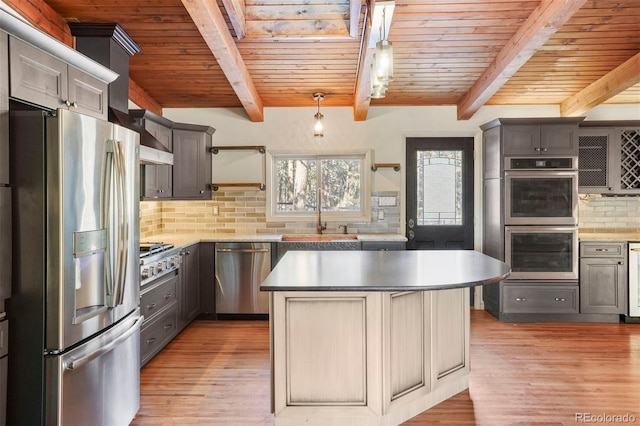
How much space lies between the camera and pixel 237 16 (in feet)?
10.3

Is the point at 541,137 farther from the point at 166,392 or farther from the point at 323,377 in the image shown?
the point at 166,392

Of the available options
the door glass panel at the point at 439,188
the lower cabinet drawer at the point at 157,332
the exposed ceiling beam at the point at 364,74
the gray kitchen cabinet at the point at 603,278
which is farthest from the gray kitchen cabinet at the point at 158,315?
the gray kitchen cabinet at the point at 603,278

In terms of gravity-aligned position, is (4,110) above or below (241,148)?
below

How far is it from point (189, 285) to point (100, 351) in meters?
2.20

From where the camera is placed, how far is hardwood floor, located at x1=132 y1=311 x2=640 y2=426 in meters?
2.58

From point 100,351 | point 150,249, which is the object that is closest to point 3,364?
point 100,351

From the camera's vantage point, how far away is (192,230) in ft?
17.1

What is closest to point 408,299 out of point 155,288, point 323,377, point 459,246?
point 323,377

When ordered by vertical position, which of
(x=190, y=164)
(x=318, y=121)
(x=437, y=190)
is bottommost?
(x=437, y=190)

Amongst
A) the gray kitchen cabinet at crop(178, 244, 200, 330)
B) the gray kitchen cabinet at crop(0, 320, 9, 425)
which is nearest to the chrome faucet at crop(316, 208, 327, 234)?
the gray kitchen cabinet at crop(178, 244, 200, 330)

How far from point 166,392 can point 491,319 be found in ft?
11.3

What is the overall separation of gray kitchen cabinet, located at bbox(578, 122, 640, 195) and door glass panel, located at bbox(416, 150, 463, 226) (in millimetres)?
1327

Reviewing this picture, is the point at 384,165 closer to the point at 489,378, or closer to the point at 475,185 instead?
the point at 475,185

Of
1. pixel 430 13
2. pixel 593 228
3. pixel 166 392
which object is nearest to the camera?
pixel 166 392
